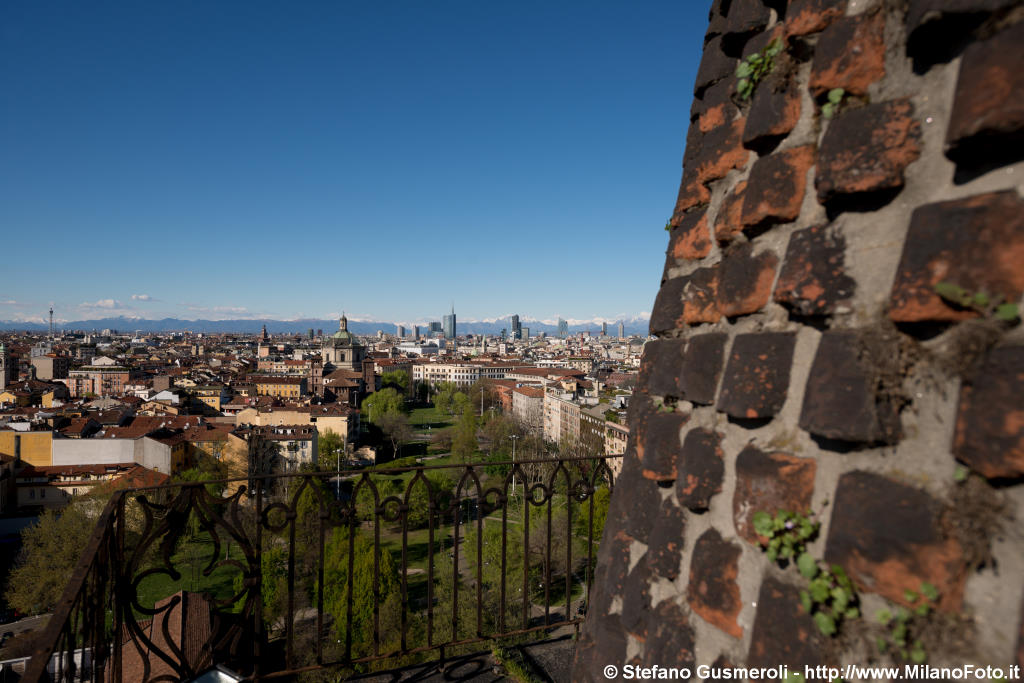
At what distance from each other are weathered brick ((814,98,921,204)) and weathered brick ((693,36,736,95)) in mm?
542

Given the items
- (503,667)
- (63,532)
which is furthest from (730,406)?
(63,532)

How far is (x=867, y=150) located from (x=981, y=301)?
0.37 meters

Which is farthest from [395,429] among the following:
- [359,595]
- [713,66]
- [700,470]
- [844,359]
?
[844,359]

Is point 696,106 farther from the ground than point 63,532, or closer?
farther from the ground

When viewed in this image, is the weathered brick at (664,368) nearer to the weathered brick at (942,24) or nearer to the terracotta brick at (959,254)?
the terracotta brick at (959,254)

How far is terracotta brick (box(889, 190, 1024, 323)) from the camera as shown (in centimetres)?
81

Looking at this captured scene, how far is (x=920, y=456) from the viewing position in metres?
0.92

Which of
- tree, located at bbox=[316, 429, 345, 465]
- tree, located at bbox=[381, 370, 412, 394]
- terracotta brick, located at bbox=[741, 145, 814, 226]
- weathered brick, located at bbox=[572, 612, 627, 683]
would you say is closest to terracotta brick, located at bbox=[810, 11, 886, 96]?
terracotta brick, located at bbox=[741, 145, 814, 226]

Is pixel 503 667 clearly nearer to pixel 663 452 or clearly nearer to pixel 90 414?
pixel 663 452

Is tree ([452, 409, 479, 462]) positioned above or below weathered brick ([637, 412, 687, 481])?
below

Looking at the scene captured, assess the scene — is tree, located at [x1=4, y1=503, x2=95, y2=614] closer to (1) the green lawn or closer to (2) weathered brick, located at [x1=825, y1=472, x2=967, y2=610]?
(1) the green lawn

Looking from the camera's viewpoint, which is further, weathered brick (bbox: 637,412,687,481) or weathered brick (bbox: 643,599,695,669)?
weathered brick (bbox: 637,412,687,481)

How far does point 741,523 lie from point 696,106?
4.00ft

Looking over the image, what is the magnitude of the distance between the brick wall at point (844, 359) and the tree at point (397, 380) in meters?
81.0
